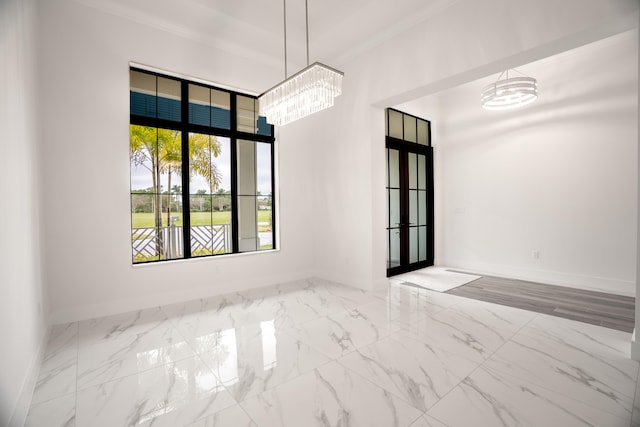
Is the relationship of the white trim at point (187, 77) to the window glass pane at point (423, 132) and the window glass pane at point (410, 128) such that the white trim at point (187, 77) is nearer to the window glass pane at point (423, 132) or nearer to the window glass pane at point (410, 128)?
the window glass pane at point (410, 128)

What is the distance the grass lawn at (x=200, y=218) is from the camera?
3.81 metres

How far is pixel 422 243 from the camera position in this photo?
6.07 metres

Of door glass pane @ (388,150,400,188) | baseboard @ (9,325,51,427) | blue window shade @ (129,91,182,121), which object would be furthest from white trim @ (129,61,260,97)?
baseboard @ (9,325,51,427)

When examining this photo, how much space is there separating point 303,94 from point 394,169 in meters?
3.10

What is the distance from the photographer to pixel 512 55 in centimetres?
288

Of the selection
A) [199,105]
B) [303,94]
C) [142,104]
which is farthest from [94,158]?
[303,94]

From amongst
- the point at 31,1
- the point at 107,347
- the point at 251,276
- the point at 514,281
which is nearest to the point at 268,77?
the point at 31,1

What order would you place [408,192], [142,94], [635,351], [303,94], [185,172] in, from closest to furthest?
1. [635,351]
2. [303,94]
3. [142,94]
4. [185,172]
5. [408,192]

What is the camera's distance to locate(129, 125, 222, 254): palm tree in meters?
3.89

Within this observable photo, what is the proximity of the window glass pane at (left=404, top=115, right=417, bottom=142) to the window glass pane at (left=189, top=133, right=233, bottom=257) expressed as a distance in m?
3.26

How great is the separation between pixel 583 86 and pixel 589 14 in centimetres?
258

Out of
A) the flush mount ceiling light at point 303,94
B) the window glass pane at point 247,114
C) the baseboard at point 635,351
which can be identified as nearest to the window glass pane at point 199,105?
the window glass pane at point 247,114

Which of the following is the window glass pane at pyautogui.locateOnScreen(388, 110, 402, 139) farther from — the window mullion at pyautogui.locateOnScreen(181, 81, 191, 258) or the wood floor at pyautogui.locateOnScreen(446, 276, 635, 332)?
the window mullion at pyautogui.locateOnScreen(181, 81, 191, 258)

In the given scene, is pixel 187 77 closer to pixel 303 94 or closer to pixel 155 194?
pixel 155 194
